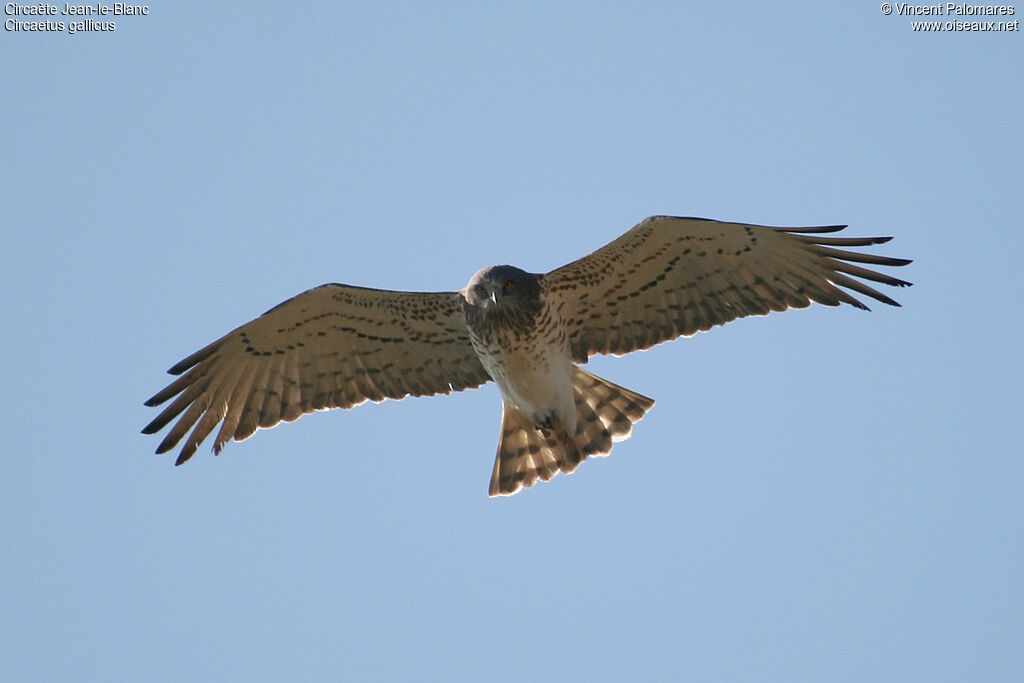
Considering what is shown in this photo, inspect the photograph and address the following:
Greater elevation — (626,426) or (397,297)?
(397,297)

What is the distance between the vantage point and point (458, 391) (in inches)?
461

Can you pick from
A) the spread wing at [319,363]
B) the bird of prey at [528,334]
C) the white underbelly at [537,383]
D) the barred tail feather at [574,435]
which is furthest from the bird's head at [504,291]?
the barred tail feather at [574,435]

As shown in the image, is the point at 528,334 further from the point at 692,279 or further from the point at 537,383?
the point at 692,279

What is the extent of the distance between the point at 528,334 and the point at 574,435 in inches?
55.2

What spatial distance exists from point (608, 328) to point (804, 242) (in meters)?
1.85

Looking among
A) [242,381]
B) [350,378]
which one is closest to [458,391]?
[350,378]

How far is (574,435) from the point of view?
38.1 ft

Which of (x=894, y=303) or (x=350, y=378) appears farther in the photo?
(x=350, y=378)

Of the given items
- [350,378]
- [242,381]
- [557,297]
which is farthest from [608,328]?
[242,381]

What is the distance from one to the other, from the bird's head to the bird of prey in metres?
0.01

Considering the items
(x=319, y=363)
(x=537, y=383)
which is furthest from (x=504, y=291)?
(x=319, y=363)

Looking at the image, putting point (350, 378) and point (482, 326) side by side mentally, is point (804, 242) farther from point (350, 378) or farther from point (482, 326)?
point (350, 378)

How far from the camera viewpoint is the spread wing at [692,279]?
1070 cm

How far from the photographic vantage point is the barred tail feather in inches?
456
